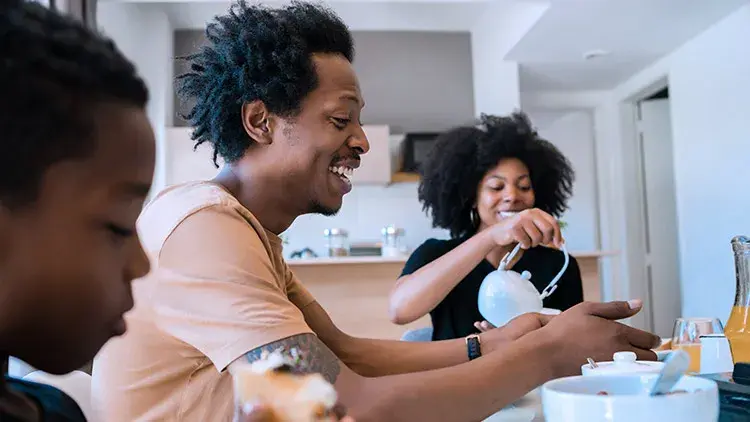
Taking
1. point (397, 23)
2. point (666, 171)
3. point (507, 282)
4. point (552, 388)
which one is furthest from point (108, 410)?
point (666, 171)

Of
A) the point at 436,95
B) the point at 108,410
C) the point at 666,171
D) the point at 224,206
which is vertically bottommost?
the point at 108,410

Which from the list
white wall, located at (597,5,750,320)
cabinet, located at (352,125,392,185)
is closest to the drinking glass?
white wall, located at (597,5,750,320)

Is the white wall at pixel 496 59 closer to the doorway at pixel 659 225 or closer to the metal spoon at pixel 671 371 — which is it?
the doorway at pixel 659 225

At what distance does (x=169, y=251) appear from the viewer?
2.48 ft

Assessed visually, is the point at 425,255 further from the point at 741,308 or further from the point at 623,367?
the point at 623,367

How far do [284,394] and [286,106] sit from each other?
63cm

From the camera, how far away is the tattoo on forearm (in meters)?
0.71

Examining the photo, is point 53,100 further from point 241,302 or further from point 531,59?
point 531,59

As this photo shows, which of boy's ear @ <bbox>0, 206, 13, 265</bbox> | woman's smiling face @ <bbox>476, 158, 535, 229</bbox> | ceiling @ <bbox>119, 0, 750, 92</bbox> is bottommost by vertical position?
boy's ear @ <bbox>0, 206, 13, 265</bbox>

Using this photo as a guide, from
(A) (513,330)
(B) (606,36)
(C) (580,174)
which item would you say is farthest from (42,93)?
(C) (580,174)

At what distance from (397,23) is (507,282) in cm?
394

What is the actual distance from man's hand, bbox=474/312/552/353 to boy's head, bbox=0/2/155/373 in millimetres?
746

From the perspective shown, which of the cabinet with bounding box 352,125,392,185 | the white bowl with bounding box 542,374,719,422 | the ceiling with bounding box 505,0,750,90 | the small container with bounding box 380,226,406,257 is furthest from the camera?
the cabinet with bounding box 352,125,392,185

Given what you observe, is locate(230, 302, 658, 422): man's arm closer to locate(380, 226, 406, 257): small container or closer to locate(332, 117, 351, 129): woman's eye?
locate(332, 117, 351, 129): woman's eye
